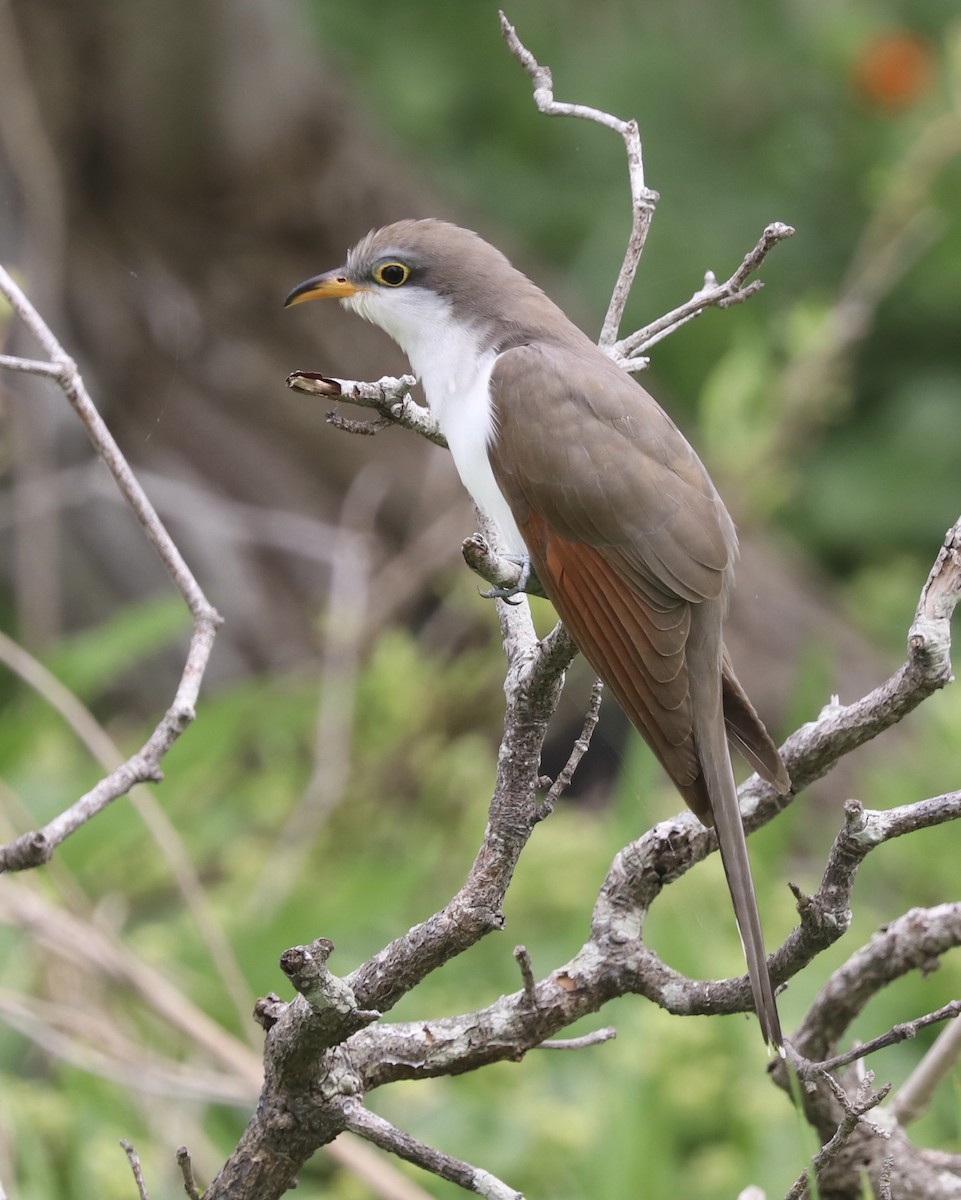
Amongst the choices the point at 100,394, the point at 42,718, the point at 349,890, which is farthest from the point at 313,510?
the point at 349,890

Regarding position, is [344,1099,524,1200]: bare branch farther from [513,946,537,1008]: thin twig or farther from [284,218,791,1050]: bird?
[284,218,791,1050]: bird

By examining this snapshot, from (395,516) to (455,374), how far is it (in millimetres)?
3014

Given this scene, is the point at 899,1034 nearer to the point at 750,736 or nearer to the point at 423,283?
the point at 750,736

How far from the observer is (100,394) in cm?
491

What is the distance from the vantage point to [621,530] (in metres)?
1.82

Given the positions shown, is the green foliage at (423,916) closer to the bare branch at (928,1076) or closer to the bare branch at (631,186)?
the bare branch at (928,1076)

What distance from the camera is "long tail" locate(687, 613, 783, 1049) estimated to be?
136 centimetres

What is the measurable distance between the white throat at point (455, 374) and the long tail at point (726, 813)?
31cm

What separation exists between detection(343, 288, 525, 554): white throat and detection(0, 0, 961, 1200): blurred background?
2.42ft

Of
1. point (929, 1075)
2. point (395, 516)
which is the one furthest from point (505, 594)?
point (395, 516)

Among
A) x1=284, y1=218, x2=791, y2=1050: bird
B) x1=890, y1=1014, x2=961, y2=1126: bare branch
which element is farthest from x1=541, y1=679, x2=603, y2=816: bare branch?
x1=890, y1=1014, x2=961, y2=1126: bare branch

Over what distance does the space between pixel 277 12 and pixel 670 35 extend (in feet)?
8.89

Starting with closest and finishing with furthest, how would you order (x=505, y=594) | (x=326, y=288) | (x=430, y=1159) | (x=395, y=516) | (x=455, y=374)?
(x=430, y=1159) < (x=505, y=594) < (x=455, y=374) < (x=326, y=288) < (x=395, y=516)

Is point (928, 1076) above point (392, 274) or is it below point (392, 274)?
below
